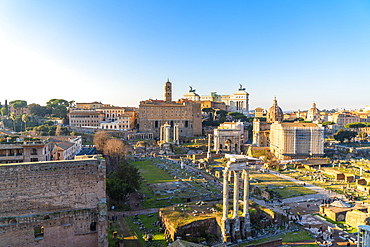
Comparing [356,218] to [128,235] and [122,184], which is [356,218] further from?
[122,184]

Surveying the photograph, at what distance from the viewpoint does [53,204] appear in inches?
611

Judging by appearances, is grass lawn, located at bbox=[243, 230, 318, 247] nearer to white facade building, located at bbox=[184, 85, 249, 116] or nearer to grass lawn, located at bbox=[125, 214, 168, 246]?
grass lawn, located at bbox=[125, 214, 168, 246]

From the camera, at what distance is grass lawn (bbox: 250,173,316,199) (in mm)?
33094

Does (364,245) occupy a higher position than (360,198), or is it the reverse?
(364,245)

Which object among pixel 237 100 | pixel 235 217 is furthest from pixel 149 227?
pixel 237 100

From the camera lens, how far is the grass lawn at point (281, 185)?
109 feet

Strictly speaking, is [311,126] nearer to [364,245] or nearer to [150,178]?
[150,178]

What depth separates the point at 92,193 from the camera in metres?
16.4

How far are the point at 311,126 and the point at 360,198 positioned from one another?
98.9ft

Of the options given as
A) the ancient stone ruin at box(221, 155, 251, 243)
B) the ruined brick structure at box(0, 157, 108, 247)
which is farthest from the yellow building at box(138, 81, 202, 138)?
the ruined brick structure at box(0, 157, 108, 247)

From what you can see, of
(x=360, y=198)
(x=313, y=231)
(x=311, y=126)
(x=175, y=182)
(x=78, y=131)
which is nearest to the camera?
(x=313, y=231)

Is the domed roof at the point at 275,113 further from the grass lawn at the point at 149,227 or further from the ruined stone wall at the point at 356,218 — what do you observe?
the grass lawn at the point at 149,227

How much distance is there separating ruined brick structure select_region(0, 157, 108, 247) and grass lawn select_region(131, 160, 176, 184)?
1930 centimetres

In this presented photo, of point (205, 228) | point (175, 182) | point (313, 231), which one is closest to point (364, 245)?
point (313, 231)
